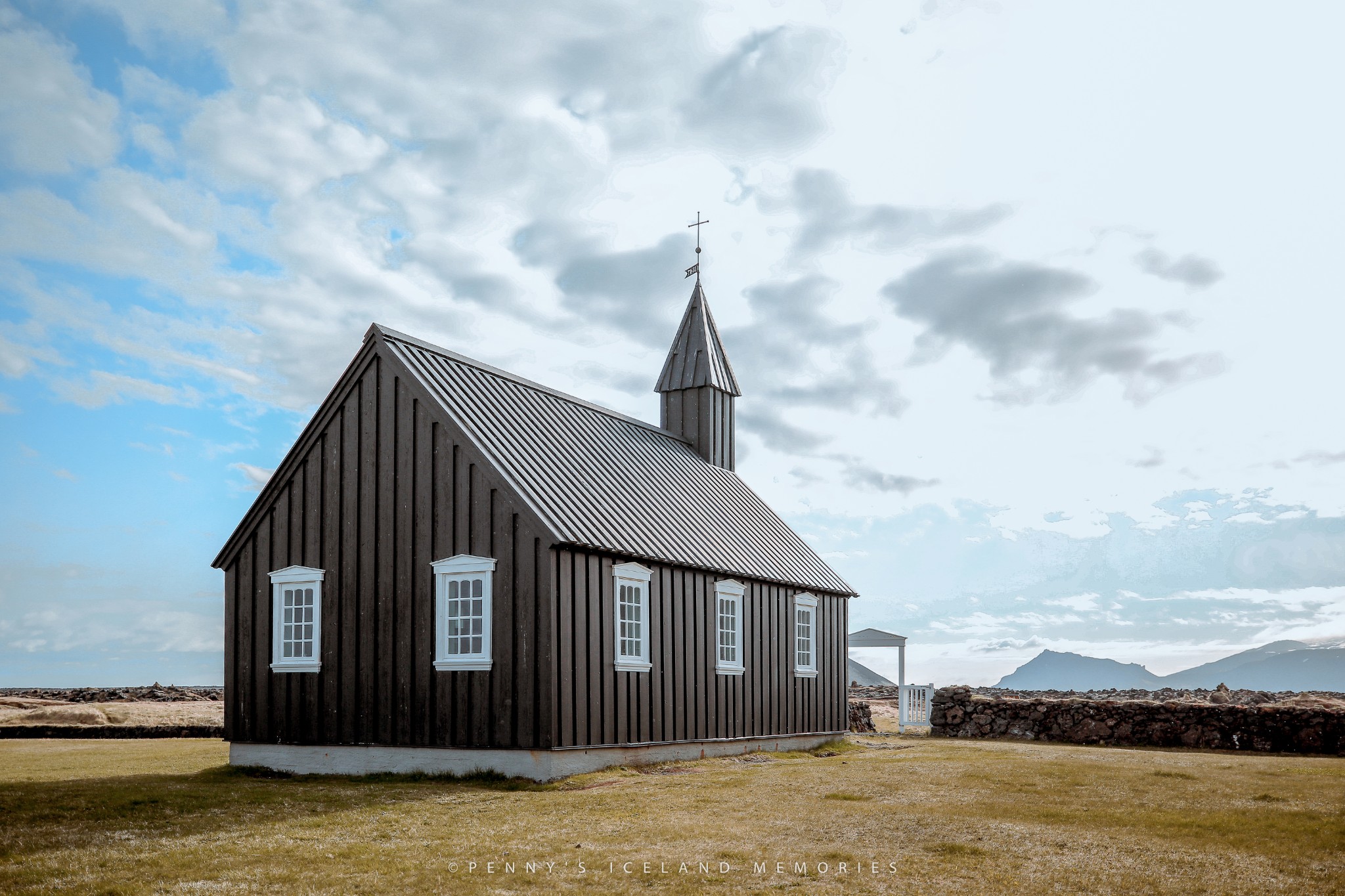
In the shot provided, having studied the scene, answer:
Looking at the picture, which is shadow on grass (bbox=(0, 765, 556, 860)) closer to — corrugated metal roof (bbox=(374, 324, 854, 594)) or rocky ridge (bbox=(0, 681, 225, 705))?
corrugated metal roof (bbox=(374, 324, 854, 594))

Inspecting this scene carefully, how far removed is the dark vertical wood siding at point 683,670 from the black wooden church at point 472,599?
50 mm

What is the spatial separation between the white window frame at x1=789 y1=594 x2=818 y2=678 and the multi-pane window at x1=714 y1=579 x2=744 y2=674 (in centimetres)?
247

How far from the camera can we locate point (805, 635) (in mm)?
24516

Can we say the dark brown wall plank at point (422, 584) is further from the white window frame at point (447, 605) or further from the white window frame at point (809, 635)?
the white window frame at point (809, 635)

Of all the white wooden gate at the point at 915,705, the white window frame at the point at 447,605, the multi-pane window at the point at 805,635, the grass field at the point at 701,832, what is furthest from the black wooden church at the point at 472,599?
the white wooden gate at the point at 915,705

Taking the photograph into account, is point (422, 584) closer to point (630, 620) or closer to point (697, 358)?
point (630, 620)

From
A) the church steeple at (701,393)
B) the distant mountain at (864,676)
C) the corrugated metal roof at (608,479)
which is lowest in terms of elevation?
the distant mountain at (864,676)

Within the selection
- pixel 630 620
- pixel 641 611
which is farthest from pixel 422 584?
pixel 641 611

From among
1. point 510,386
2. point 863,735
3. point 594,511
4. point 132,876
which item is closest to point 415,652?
point 594,511

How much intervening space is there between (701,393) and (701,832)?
18064 mm

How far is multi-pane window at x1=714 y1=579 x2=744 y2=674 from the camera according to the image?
20.8 meters

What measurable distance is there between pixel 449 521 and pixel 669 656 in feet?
15.0

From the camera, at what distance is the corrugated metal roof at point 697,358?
2830 centimetres

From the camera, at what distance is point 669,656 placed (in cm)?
1898
